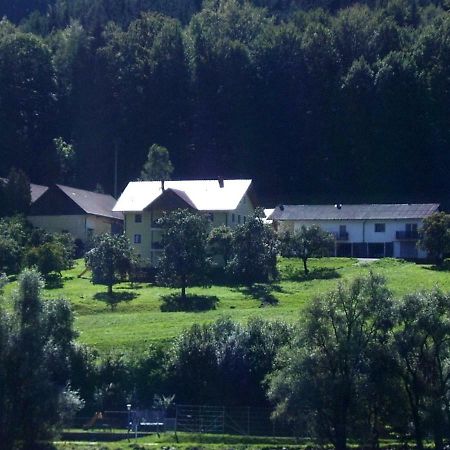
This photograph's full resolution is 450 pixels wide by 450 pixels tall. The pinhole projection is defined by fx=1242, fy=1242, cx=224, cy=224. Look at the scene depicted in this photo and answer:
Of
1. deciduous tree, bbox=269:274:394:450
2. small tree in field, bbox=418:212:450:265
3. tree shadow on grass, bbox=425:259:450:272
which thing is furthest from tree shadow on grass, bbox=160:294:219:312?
deciduous tree, bbox=269:274:394:450

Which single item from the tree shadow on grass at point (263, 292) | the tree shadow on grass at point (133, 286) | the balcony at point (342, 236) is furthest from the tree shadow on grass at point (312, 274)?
the balcony at point (342, 236)

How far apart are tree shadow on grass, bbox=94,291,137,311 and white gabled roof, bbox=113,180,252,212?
16.0 m

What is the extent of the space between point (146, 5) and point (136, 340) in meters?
118

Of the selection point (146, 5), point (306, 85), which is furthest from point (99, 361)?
point (146, 5)

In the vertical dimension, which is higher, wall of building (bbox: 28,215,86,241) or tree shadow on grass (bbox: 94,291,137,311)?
wall of building (bbox: 28,215,86,241)

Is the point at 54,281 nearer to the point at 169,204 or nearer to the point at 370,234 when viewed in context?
the point at 169,204

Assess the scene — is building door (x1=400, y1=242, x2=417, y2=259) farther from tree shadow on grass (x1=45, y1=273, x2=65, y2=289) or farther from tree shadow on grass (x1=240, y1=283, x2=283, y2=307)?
tree shadow on grass (x1=45, y1=273, x2=65, y2=289)

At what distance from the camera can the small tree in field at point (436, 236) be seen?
3273 inches

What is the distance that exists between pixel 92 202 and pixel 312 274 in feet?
91.1

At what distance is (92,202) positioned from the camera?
336 ft

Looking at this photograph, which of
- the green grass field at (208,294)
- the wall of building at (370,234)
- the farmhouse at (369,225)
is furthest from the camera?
the farmhouse at (369,225)

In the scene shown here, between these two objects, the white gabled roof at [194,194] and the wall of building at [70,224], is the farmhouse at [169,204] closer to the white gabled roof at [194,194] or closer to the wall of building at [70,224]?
the white gabled roof at [194,194]

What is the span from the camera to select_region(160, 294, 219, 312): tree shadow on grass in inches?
2837

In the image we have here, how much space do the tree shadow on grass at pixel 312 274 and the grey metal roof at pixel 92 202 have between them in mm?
23148
